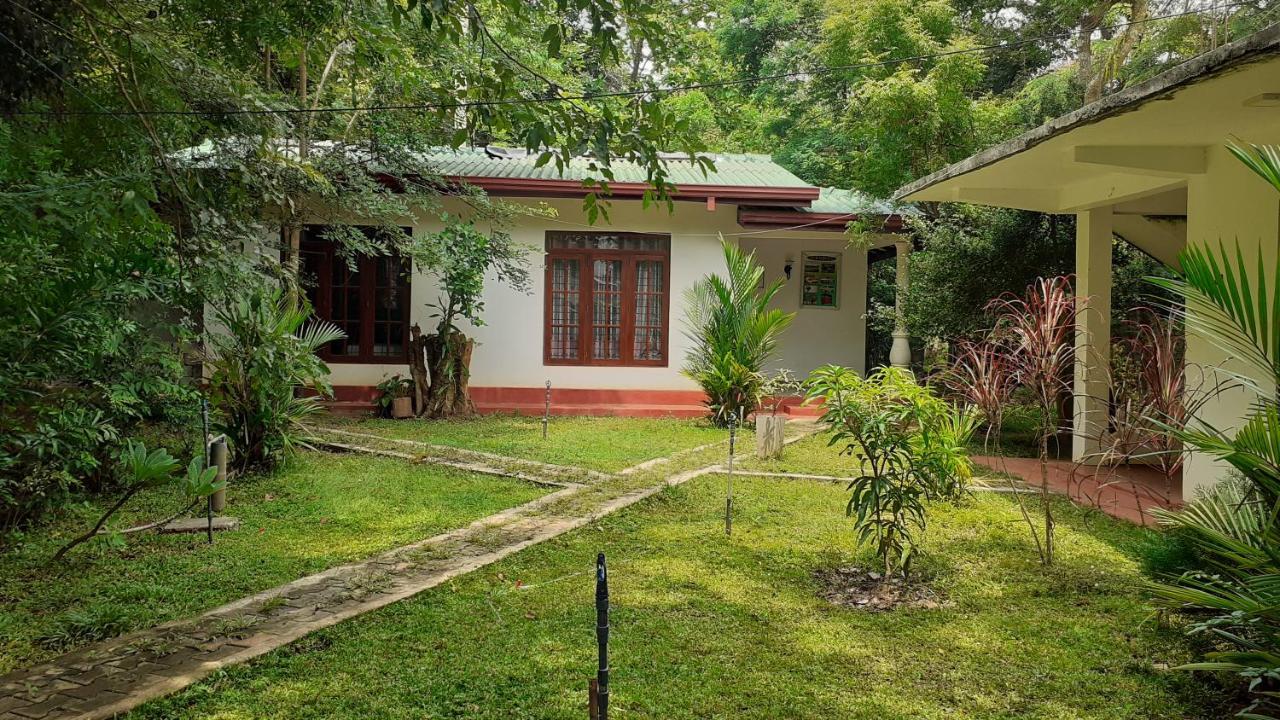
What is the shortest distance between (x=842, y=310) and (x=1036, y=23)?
29.9ft

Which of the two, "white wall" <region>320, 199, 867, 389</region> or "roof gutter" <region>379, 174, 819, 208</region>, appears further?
"white wall" <region>320, 199, 867, 389</region>

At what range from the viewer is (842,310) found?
1479 centimetres

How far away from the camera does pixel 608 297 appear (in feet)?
41.5

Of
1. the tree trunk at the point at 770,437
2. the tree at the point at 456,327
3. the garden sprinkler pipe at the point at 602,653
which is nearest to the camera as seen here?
the garden sprinkler pipe at the point at 602,653

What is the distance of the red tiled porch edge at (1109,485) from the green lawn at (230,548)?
4.25 m

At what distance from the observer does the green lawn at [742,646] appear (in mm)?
3434

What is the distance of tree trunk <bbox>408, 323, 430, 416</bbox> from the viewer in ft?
37.1

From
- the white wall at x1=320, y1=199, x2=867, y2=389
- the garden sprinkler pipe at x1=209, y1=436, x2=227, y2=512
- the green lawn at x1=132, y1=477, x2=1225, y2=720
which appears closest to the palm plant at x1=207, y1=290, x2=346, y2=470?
the garden sprinkler pipe at x1=209, y1=436, x2=227, y2=512

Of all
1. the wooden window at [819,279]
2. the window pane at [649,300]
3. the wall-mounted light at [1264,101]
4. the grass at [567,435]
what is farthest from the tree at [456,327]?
the wall-mounted light at [1264,101]

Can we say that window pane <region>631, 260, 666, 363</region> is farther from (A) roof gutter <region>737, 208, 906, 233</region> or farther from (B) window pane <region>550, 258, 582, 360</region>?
(A) roof gutter <region>737, 208, 906, 233</region>

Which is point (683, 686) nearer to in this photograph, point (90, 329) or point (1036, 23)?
point (90, 329)

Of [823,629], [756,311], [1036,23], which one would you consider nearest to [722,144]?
[1036,23]

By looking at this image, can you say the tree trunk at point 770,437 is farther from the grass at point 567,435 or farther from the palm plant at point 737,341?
the palm plant at point 737,341

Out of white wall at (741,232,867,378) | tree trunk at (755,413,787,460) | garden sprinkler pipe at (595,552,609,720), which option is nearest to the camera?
garden sprinkler pipe at (595,552,609,720)
